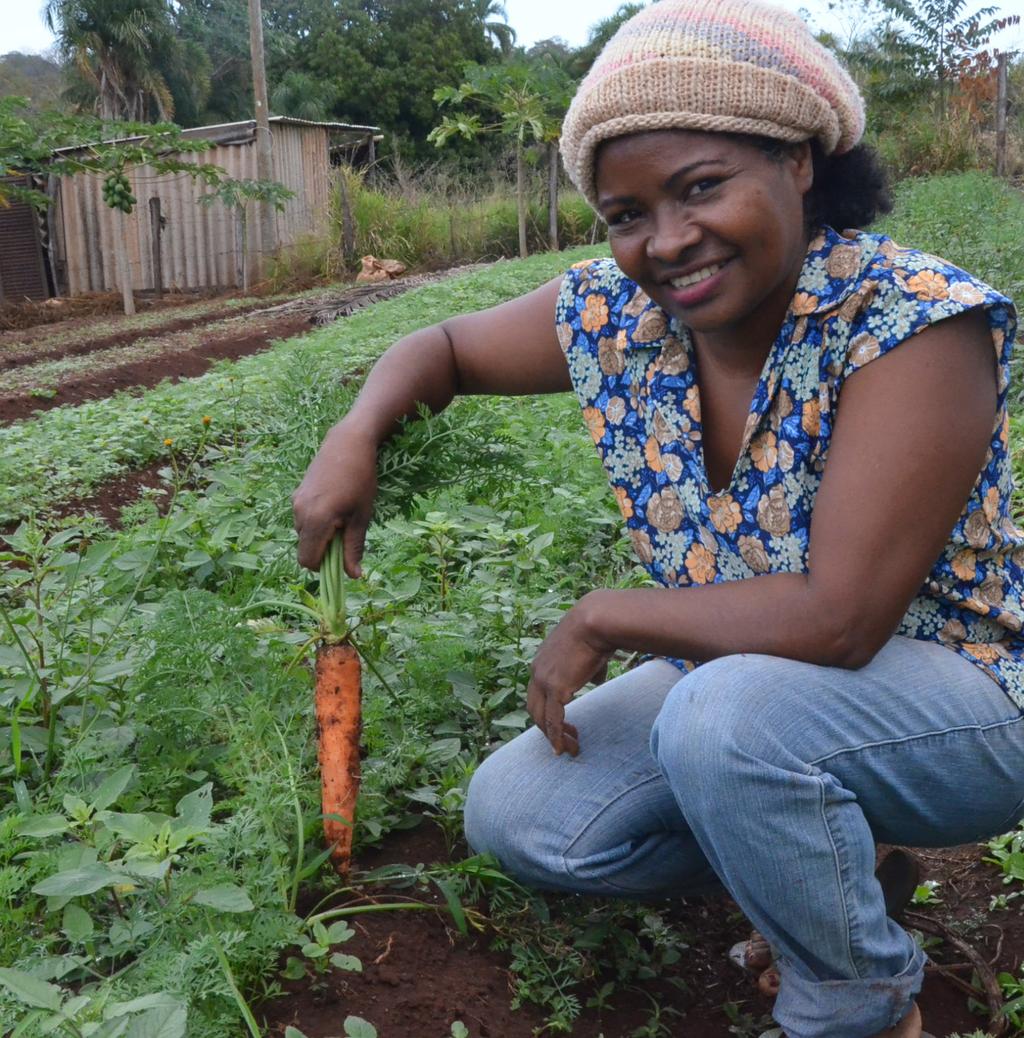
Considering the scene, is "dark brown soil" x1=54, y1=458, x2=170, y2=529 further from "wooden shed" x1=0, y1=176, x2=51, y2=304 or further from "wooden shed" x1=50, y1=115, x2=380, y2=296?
"wooden shed" x1=0, y1=176, x2=51, y2=304

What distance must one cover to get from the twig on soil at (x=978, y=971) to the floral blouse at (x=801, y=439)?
50 cm

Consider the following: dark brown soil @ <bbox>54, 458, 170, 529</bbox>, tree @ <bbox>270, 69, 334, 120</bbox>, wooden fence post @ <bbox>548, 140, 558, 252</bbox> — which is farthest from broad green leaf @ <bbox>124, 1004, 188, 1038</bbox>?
tree @ <bbox>270, 69, 334, 120</bbox>

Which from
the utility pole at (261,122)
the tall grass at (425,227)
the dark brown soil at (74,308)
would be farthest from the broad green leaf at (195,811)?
the tall grass at (425,227)

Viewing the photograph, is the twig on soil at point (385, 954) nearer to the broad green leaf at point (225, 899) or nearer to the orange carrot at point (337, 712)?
the orange carrot at point (337, 712)

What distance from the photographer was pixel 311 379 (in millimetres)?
2375

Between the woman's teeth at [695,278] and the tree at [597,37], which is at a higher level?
the tree at [597,37]

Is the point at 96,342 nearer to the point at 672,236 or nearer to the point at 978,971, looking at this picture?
the point at 672,236

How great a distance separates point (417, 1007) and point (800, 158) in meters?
1.35

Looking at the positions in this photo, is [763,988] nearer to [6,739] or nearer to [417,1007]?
[417,1007]

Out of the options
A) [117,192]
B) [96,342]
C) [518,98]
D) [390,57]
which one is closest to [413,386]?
[96,342]

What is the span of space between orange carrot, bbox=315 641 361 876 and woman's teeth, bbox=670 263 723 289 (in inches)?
33.2

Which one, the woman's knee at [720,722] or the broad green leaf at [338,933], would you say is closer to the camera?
the woman's knee at [720,722]

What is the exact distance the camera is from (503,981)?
183 centimetres

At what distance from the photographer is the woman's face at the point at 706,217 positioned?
159cm
